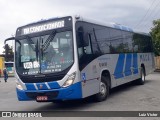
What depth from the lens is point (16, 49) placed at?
39.8ft

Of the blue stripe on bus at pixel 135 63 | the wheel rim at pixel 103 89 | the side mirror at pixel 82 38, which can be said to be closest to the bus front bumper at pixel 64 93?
the side mirror at pixel 82 38

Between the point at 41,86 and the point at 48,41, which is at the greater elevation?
the point at 48,41

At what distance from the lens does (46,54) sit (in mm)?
11242

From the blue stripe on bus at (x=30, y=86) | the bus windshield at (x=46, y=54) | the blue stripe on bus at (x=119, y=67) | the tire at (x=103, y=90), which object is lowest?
the tire at (x=103, y=90)

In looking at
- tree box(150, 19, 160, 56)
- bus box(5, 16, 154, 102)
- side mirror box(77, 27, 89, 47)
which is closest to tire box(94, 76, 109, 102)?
bus box(5, 16, 154, 102)

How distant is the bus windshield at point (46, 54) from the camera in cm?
1098

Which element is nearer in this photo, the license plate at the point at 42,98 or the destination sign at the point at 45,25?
the license plate at the point at 42,98

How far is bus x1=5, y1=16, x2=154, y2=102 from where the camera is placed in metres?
10.9

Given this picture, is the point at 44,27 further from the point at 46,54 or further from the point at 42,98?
the point at 42,98

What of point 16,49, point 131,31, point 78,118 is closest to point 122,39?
point 131,31

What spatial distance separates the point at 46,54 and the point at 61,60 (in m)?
0.63

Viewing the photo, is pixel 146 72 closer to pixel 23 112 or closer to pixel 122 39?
pixel 122 39

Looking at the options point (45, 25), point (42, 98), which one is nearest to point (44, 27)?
point (45, 25)

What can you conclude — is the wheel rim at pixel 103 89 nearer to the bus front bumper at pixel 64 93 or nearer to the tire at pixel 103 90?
the tire at pixel 103 90
